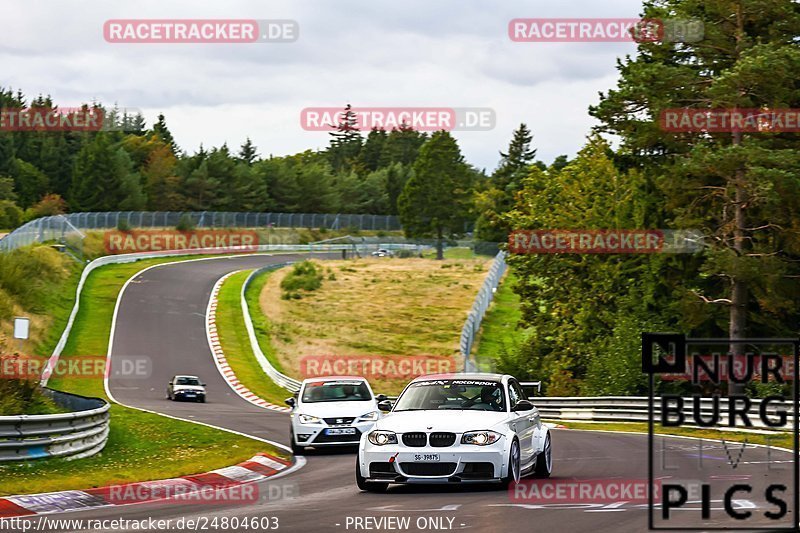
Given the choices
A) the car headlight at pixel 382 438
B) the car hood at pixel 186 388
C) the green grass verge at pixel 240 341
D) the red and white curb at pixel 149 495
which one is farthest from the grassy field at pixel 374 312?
the car headlight at pixel 382 438

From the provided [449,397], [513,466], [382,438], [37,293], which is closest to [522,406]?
[449,397]

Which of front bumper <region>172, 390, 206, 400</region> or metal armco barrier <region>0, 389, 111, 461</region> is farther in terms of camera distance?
front bumper <region>172, 390, 206, 400</region>

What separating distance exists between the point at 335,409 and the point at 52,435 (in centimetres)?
691

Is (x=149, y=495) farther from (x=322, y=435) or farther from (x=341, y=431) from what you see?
(x=341, y=431)

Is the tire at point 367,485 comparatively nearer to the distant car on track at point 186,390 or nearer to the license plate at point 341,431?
the license plate at point 341,431

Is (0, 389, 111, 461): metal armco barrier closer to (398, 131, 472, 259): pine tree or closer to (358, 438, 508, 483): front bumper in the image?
(358, 438, 508, 483): front bumper

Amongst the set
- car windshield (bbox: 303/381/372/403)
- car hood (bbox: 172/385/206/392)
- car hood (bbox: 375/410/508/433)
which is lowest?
car hood (bbox: 172/385/206/392)

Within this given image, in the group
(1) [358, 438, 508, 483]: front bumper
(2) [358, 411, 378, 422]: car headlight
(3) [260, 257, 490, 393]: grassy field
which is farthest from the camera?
(3) [260, 257, 490, 393]: grassy field

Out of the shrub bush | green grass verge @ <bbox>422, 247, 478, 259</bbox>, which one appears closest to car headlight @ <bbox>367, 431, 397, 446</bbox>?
the shrub bush

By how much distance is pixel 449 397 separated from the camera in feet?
51.8

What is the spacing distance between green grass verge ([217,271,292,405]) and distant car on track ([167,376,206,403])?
3.28 meters

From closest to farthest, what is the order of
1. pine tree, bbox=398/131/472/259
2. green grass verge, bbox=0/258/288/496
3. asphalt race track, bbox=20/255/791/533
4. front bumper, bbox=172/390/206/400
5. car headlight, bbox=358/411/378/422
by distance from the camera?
asphalt race track, bbox=20/255/791/533
green grass verge, bbox=0/258/288/496
car headlight, bbox=358/411/378/422
front bumper, bbox=172/390/206/400
pine tree, bbox=398/131/472/259

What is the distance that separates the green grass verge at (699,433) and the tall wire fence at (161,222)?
3132cm

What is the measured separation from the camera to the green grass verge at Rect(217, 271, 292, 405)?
51394 mm
